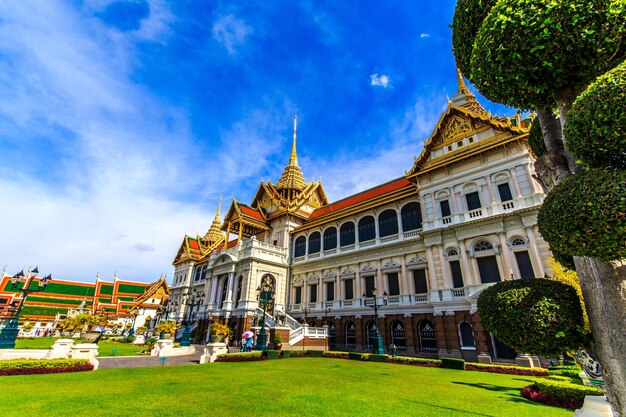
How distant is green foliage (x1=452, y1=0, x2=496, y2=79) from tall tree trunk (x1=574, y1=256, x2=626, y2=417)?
3.91 metres

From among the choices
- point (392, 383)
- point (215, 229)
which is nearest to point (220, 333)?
point (392, 383)

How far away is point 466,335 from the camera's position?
56.8 feet

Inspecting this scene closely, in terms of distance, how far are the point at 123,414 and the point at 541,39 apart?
9422 millimetres

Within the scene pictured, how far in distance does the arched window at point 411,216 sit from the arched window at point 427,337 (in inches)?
270

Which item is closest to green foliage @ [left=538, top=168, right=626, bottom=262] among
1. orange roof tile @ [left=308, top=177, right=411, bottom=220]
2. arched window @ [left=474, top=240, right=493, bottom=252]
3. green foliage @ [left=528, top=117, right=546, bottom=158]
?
green foliage @ [left=528, top=117, right=546, bottom=158]

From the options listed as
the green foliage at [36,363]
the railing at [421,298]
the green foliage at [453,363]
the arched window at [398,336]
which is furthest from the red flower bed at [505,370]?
the green foliage at [36,363]

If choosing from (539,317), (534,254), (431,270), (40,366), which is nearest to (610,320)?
(539,317)

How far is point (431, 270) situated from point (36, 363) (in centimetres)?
2025

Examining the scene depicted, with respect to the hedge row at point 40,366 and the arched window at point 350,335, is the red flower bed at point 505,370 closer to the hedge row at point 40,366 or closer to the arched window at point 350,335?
the arched window at point 350,335

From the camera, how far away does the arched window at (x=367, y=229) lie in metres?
25.5

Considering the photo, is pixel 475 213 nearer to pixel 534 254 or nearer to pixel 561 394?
pixel 534 254

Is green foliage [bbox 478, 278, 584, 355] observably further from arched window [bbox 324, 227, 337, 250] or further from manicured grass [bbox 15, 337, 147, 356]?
arched window [bbox 324, 227, 337, 250]

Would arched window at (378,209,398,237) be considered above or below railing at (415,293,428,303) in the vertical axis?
above

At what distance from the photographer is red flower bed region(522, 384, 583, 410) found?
7.11m
